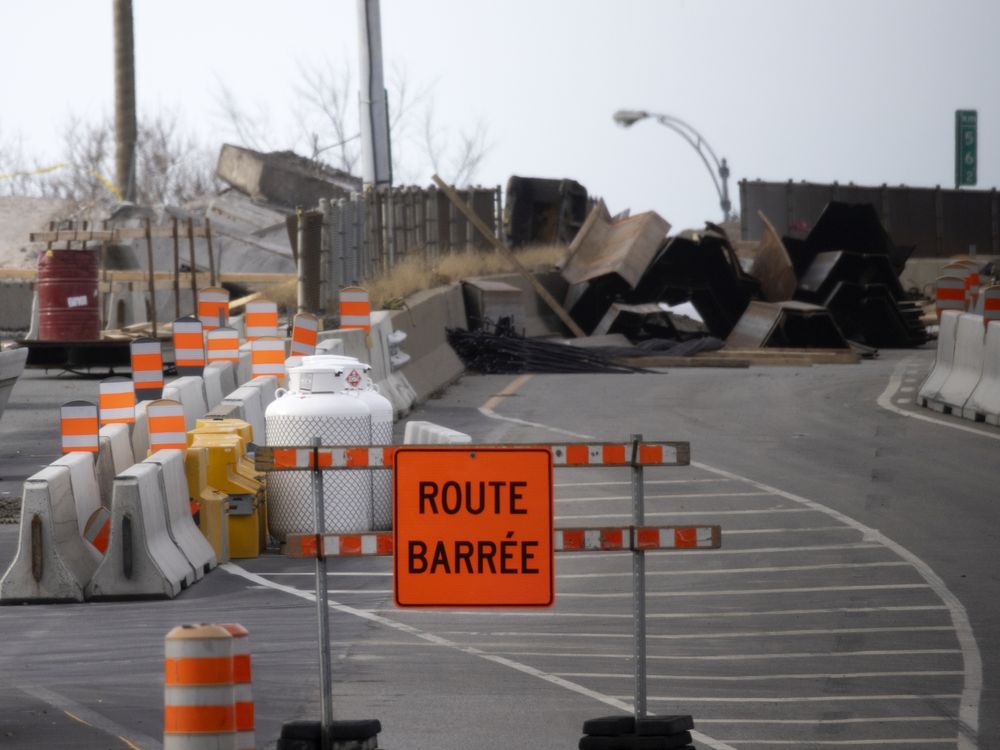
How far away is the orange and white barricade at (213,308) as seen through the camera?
21.7 metres

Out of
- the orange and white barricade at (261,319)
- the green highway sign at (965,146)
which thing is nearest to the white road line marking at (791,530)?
the orange and white barricade at (261,319)

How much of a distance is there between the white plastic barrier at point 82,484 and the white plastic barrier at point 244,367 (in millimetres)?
5892

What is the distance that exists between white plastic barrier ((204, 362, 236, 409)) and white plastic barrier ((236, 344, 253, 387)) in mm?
251

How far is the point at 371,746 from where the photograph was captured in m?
7.25

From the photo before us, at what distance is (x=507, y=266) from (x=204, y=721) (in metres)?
31.4

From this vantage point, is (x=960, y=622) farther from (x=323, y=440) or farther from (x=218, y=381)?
(x=218, y=381)

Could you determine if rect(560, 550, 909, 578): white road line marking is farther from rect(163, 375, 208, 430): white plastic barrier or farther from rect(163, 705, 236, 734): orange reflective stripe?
rect(163, 705, 236, 734): orange reflective stripe

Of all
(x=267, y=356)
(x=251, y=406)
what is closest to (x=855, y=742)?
Answer: (x=251, y=406)

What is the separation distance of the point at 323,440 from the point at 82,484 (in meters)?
2.26

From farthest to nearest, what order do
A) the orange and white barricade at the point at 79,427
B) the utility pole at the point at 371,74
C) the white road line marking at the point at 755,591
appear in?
the utility pole at the point at 371,74 → the orange and white barricade at the point at 79,427 → the white road line marking at the point at 755,591

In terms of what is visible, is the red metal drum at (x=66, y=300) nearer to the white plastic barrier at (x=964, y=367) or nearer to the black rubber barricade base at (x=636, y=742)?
the white plastic barrier at (x=964, y=367)

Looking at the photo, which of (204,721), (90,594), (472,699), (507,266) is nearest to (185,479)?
(90,594)

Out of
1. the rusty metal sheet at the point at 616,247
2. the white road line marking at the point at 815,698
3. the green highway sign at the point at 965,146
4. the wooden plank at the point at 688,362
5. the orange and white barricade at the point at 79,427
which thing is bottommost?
the wooden plank at the point at 688,362

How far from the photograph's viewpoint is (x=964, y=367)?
73.5ft
